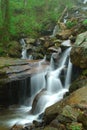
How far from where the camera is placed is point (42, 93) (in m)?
15.2

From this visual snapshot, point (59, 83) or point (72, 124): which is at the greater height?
point (72, 124)

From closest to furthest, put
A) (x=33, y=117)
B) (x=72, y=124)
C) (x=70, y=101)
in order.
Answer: (x=72, y=124) < (x=70, y=101) < (x=33, y=117)

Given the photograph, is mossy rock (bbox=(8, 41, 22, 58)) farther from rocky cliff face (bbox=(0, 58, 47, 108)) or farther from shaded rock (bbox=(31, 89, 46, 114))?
shaded rock (bbox=(31, 89, 46, 114))

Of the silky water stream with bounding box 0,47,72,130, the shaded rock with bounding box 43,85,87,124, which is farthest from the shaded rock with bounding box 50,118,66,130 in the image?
the silky water stream with bounding box 0,47,72,130

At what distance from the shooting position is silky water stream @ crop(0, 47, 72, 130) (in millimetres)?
13598

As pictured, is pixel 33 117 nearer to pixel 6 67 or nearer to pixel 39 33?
pixel 6 67

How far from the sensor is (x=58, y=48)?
18.8m

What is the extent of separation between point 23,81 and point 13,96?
966 mm

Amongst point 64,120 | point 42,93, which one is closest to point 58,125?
point 64,120

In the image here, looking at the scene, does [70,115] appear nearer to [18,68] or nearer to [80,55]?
[80,55]

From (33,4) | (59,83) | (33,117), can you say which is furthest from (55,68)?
(33,4)

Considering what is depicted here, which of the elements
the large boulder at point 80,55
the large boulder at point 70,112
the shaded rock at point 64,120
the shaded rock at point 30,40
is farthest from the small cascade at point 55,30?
the shaded rock at point 64,120

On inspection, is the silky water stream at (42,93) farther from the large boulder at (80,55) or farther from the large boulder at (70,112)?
the large boulder at (70,112)

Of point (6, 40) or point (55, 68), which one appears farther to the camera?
point (6, 40)
